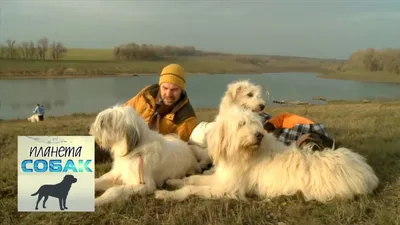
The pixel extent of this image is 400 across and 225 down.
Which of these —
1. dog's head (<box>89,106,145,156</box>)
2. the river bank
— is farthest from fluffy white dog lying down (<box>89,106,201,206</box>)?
the river bank

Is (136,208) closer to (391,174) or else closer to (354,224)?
(354,224)

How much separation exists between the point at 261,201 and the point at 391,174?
191 centimetres

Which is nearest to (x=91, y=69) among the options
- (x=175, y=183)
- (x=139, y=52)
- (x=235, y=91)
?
(x=139, y=52)

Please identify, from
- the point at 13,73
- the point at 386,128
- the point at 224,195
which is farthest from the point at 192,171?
the point at 13,73

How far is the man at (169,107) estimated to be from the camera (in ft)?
18.3

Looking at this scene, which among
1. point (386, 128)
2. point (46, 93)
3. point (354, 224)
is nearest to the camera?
point (354, 224)

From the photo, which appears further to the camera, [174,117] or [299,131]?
[174,117]

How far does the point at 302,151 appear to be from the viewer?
430 centimetres

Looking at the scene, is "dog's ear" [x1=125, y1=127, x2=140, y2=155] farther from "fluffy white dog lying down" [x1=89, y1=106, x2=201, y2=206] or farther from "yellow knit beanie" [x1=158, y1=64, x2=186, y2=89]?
"yellow knit beanie" [x1=158, y1=64, x2=186, y2=89]

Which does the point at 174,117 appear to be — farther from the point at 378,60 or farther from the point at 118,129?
the point at 378,60

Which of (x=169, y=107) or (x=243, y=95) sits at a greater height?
(x=243, y=95)

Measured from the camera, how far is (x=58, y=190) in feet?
11.1

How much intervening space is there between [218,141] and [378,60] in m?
77.6

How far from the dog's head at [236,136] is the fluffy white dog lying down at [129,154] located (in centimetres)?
Result: 70
